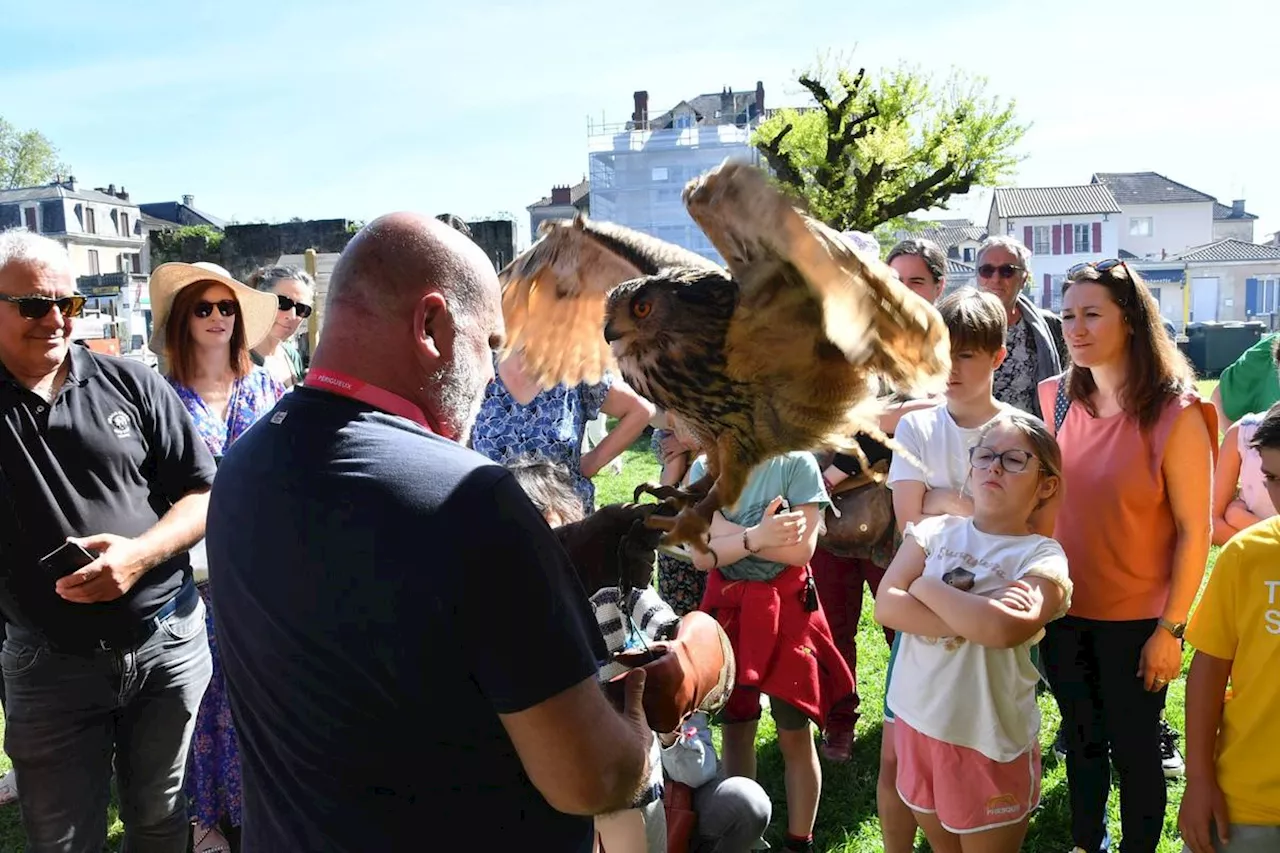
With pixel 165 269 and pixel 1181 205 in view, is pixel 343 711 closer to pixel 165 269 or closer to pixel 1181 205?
pixel 165 269

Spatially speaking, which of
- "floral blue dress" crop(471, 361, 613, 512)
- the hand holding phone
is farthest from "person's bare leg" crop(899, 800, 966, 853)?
the hand holding phone

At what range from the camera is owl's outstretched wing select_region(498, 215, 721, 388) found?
3.29 meters

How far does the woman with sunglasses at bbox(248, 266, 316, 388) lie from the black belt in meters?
2.21

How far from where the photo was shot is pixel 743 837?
270 cm

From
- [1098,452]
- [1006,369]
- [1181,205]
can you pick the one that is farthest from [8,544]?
[1181,205]

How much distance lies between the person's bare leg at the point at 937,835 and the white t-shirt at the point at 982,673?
0.27 m

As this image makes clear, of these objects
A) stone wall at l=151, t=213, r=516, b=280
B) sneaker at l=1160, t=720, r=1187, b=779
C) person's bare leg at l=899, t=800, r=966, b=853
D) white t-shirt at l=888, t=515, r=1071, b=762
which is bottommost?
sneaker at l=1160, t=720, r=1187, b=779

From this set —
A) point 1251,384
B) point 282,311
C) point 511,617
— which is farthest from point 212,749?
point 1251,384

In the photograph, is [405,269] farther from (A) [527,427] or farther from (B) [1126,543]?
(B) [1126,543]

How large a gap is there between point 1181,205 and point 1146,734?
260 feet

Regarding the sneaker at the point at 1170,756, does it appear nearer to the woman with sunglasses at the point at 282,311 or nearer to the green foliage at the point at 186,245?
the woman with sunglasses at the point at 282,311

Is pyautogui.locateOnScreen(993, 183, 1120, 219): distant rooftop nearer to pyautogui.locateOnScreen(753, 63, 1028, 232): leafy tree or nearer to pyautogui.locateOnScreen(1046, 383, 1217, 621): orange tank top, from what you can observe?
pyautogui.locateOnScreen(753, 63, 1028, 232): leafy tree

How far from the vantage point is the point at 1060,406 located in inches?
136

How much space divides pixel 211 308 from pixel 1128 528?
3.75m
